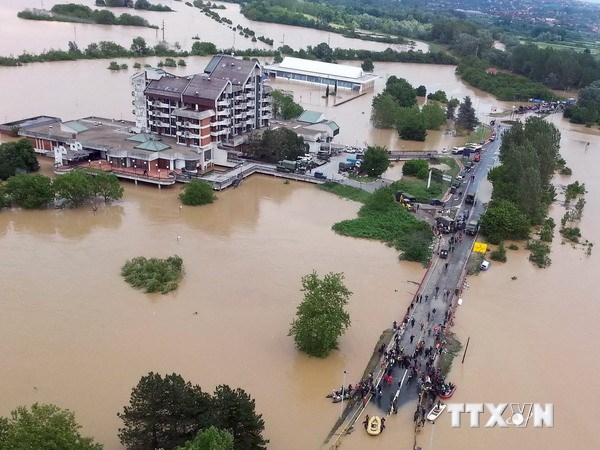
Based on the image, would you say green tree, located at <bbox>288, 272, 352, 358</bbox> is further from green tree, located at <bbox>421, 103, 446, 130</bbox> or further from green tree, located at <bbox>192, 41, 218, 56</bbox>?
green tree, located at <bbox>192, 41, 218, 56</bbox>

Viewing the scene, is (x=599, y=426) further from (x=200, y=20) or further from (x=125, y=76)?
(x=200, y=20)

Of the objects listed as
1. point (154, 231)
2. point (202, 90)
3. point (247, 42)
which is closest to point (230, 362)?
point (154, 231)

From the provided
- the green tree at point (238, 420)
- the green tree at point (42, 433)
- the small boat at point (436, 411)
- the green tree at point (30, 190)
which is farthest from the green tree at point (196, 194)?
the green tree at point (42, 433)

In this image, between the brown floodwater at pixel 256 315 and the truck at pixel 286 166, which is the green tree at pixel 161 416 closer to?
the brown floodwater at pixel 256 315

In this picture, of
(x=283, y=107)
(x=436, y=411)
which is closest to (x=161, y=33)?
(x=283, y=107)

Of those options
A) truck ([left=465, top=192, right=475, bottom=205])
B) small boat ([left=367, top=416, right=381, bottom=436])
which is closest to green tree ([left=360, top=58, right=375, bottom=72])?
truck ([left=465, top=192, right=475, bottom=205])

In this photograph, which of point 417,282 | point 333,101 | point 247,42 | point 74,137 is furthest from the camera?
point 247,42

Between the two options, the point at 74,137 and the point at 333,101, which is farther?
the point at 333,101
